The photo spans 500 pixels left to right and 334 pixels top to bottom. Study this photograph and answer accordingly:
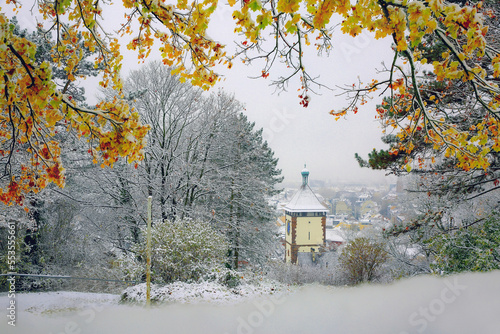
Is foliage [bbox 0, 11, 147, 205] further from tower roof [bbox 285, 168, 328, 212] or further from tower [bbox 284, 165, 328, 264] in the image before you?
tower roof [bbox 285, 168, 328, 212]

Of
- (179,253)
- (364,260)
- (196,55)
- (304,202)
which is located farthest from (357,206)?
(196,55)

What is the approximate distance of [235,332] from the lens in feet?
11.0

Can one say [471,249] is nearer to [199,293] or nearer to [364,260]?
[364,260]

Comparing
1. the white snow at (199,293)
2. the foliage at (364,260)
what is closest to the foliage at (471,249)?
the foliage at (364,260)

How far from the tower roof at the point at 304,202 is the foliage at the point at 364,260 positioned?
1684 centimetres

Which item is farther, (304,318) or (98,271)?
(98,271)

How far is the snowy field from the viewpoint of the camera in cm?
334

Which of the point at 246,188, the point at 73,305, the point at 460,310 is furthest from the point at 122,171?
the point at 460,310

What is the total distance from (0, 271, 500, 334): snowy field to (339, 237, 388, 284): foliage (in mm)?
3699

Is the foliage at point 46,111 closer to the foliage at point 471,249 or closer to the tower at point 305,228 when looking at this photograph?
the foliage at point 471,249

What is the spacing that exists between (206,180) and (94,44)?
806 centimetres

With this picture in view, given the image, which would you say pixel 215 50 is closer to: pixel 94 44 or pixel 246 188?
pixel 94 44

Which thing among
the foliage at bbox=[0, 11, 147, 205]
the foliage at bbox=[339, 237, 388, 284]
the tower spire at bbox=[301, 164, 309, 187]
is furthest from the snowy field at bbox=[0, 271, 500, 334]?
the tower spire at bbox=[301, 164, 309, 187]

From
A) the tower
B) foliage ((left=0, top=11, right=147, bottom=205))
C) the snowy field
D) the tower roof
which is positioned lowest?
the tower
